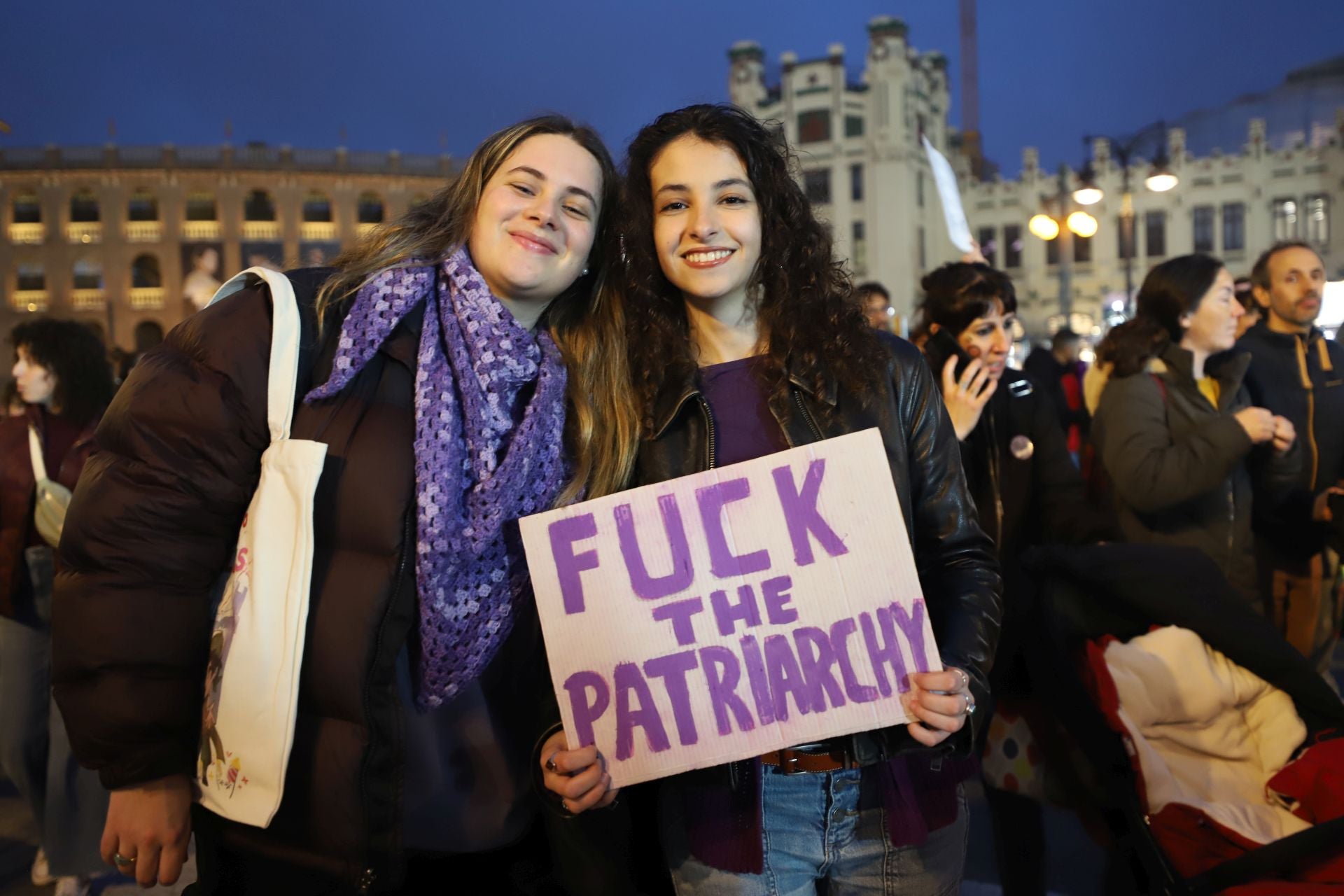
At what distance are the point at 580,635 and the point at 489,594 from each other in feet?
0.66

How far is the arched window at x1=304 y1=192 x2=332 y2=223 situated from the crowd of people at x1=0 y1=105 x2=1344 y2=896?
4761cm

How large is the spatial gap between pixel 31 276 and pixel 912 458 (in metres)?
52.7

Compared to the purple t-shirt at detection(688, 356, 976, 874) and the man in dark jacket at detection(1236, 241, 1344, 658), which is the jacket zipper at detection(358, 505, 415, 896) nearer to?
the purple t-shirt at detection(688, 356, 976, 874)

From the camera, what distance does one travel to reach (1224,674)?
7.77 ft

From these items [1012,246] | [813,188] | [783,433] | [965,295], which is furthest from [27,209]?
[783,433]

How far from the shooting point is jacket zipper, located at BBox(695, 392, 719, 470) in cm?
180

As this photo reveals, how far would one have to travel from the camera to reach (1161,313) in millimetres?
3660

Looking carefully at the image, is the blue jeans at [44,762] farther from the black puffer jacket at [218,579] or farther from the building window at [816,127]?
the building window at [816,127]

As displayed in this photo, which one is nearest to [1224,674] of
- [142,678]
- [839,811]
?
[839,811]

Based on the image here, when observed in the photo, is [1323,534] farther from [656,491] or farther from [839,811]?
[656,491]

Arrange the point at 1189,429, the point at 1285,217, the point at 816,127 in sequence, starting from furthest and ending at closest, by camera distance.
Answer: the point at 816,127, the point at 1285,217, the point at 1189,429

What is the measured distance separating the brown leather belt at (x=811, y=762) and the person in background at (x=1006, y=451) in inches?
48.8

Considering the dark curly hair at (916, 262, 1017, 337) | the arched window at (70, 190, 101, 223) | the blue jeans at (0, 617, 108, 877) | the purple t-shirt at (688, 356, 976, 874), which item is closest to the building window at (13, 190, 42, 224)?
the arched window at (70, 190, 101, 223)

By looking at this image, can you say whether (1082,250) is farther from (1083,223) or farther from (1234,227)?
(1083,223)
